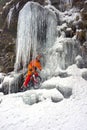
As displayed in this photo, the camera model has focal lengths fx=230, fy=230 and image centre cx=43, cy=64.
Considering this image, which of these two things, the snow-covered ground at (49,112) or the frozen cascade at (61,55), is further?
the frozen cascade at (61,55)

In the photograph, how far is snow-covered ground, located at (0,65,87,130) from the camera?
7.10m

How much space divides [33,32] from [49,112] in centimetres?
443

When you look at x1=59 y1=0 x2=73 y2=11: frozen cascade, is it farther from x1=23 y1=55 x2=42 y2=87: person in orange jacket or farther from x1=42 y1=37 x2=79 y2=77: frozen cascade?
x1=23 y1=55 x2=42 y2=87: person in orange jacket

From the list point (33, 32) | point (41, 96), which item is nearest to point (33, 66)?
point (33, 32)

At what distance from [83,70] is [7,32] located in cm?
602

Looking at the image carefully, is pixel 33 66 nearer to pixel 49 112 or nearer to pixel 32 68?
pixel 32 68

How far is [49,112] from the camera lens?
7.80 meters

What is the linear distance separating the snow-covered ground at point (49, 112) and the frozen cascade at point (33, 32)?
2.20 m

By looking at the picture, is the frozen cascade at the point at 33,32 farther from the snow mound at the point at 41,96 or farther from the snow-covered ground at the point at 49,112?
the snow mound at the point at 41,96

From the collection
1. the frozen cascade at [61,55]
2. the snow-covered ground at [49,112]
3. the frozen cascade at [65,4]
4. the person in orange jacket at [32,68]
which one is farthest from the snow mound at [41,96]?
the frozen cascade at [65,4]

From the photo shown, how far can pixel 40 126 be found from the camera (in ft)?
23.2

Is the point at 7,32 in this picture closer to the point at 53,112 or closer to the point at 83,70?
the point at 83,70

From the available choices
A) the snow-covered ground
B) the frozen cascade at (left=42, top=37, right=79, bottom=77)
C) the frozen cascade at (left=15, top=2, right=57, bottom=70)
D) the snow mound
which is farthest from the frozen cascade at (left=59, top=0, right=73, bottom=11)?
the snow mound

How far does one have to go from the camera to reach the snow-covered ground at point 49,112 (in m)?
7.10
